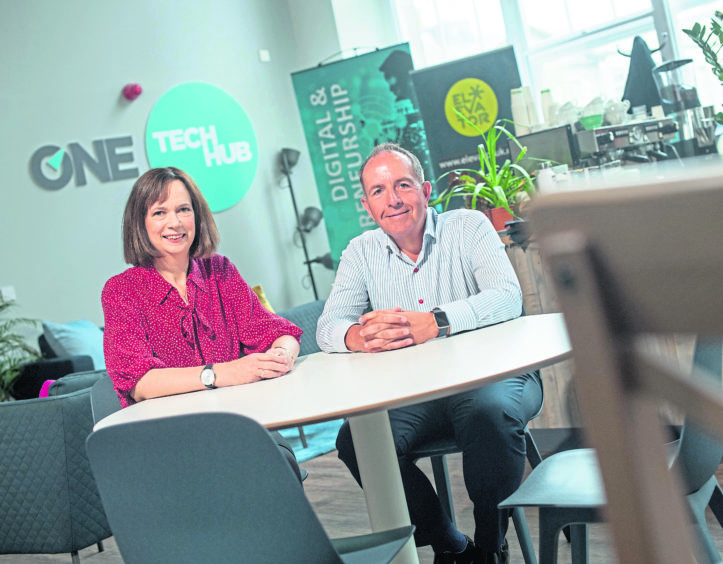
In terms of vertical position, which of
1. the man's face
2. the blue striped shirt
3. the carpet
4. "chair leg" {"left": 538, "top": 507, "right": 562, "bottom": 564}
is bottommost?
the carpet

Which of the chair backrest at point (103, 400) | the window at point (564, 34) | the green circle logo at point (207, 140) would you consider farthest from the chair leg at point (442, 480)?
the green circle logo at point (207, 140)

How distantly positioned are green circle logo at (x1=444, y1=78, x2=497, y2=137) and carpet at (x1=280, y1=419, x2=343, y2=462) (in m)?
2.25

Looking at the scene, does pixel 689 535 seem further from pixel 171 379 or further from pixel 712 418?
pixel 171 379

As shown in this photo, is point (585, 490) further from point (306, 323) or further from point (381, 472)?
point (306, 323)

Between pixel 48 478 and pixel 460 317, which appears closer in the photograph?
pixel 460 317

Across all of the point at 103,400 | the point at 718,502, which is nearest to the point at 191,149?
the point at 103,400

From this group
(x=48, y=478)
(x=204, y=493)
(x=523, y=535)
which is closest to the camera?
(x=204, y=493)

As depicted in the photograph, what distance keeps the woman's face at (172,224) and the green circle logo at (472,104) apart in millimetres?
3515

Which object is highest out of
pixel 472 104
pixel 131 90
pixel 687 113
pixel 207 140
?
pixel 131 90

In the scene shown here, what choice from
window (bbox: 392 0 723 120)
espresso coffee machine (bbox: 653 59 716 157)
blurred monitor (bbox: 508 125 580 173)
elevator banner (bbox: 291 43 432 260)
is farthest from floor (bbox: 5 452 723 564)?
window (bbox: 392 0 723 120)

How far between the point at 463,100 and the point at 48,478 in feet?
13.1

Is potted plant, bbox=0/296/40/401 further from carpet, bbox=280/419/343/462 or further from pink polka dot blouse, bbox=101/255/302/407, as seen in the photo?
pink polka dot blouse, bbox=101/255/302/407

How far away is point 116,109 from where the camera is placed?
608cm

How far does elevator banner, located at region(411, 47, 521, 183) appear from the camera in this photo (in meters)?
5.41
